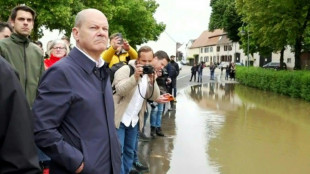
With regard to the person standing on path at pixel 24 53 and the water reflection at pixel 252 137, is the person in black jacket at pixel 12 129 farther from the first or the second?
the water reflection at pixel 252 137

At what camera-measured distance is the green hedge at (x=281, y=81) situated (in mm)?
18909

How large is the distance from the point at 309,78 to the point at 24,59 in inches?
653

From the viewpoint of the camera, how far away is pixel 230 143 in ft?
28.4

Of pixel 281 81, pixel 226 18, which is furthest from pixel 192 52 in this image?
pixel 281 81

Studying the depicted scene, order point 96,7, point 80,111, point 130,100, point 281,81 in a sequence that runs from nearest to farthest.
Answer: point 80,111 → point 130,100 → point 281,81 → point 96,7

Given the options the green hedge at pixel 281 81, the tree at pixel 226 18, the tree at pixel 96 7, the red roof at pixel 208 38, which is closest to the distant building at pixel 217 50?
the red roof at pixel 208 38

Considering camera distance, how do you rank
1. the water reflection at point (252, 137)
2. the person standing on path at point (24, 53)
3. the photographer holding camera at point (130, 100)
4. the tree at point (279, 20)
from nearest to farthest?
the person standing on path at point (24, 53) → the photographer holding camera at point (130, 100) → the water reflection at point (252, 137) → the tree at point (279, 20)

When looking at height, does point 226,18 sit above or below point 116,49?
above

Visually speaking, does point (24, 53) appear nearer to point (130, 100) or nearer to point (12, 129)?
point (130, 100)

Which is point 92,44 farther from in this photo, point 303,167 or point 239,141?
point 239,141

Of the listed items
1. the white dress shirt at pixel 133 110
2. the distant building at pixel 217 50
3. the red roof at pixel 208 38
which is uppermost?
the red roof at pixel 208 38

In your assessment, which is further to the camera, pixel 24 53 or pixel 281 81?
pixel 281 81

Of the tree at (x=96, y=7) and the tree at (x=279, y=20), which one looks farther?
the tree at (x=279, y=20)

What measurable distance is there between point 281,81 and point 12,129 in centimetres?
2233
